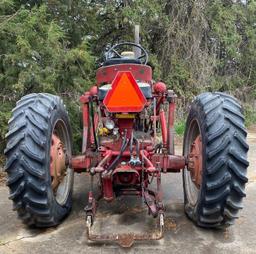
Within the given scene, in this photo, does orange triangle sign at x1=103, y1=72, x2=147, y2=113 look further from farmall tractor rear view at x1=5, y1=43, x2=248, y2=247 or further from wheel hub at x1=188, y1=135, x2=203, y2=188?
wheel hub at x1=188, y1=135, x2=203, y2=188

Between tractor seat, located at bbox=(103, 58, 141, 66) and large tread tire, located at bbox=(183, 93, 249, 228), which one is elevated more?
tractor seat, located at bbox=(103, 58, 141, 66)

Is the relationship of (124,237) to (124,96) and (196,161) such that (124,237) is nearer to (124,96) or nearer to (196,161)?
(196,161)

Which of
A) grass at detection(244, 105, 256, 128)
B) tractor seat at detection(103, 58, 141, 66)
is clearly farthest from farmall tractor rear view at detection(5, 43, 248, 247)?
grass at detection(244, 105, 256, 128)

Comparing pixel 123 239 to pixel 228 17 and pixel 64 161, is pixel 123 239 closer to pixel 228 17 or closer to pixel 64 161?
pixel 64 161

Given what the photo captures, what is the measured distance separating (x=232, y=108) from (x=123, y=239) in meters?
1.43

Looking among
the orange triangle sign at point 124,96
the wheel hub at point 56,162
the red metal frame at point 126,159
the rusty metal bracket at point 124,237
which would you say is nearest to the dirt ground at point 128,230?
the rusty metal bracket at point 124,237

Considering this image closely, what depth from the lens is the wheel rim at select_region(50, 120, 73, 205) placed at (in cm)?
407

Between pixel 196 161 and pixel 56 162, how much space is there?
1.28 m

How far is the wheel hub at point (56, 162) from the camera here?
403cm

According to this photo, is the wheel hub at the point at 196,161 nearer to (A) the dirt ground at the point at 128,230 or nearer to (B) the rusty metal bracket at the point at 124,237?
(A) the dirt ground at the point at 128,230

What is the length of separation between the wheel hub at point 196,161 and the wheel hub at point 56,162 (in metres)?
1.20

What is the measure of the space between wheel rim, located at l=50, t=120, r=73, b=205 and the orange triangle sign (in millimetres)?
721

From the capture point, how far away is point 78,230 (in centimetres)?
394

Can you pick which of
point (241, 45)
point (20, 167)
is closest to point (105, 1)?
point (241, 45)
